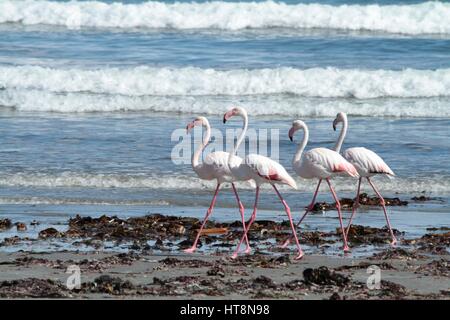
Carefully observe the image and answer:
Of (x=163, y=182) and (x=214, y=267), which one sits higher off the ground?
(x=214, y=267)

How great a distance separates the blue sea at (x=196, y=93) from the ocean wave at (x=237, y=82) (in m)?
0.04

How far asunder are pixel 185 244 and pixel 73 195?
2.99 meters

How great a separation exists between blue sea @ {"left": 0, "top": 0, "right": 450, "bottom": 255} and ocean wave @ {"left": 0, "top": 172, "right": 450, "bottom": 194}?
0.09 feet

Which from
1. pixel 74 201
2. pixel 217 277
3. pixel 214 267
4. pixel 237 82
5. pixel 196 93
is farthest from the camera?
pixel 237 82

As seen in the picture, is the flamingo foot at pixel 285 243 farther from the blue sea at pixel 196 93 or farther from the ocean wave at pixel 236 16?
the ocean wave at pixel 236 16

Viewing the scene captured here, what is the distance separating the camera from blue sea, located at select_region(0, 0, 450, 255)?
13773 millimetres

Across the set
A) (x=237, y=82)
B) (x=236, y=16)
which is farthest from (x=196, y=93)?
(x=236, y=16)

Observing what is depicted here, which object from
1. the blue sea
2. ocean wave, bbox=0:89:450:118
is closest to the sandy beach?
the blue sea

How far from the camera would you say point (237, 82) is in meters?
22.7

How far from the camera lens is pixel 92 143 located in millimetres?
16844

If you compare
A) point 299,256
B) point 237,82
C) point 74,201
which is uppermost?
point 237,82

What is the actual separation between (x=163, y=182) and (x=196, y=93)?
841 cm

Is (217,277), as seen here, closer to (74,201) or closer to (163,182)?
(74,201)
